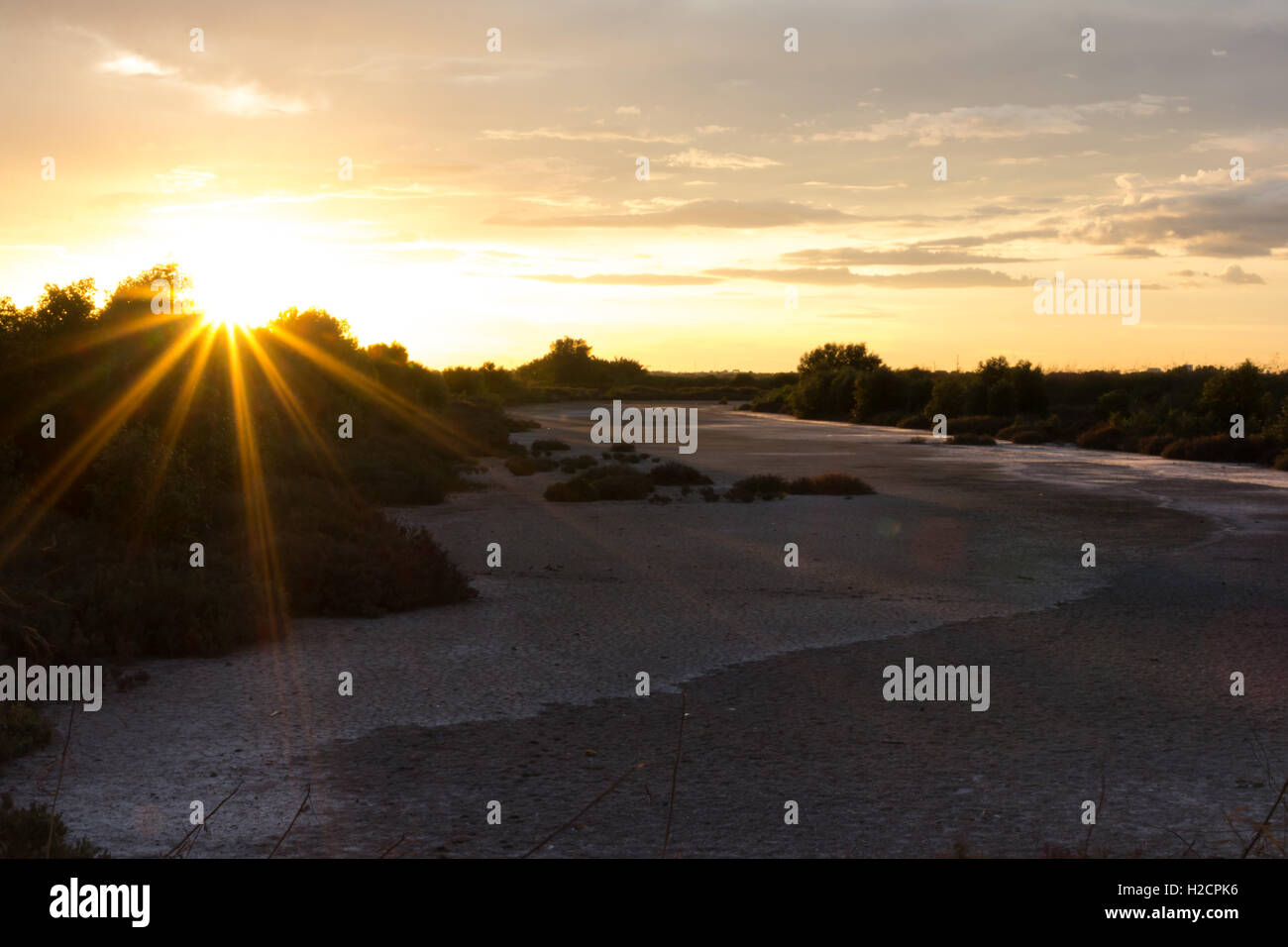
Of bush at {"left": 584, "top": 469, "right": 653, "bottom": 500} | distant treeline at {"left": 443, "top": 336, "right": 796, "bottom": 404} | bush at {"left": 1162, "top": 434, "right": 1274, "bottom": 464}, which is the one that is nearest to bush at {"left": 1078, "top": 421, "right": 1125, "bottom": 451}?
bush at {"left": 1162, "top": 434, "right": 1274, "bottom": 464}

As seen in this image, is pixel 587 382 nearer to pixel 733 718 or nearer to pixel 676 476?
pixel 676 476

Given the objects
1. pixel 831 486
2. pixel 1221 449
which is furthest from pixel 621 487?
pixel 1221 449

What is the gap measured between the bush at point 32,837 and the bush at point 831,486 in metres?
25.2

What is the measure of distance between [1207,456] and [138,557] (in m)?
42.2

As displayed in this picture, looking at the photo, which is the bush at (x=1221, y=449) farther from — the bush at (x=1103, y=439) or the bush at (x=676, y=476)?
the bush at (x=676, y=476)

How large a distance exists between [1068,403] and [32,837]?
7534 centimetres

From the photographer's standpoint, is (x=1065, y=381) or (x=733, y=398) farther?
(x=733, y=398)

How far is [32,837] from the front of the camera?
5297 millimetres

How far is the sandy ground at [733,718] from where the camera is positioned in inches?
240

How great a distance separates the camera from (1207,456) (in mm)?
43219

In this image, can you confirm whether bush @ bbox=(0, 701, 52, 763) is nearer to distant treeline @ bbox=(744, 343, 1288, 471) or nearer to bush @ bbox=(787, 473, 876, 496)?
bush @ bbox=(787, 473, 876, 496)

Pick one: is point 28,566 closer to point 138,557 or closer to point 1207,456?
point 138,557

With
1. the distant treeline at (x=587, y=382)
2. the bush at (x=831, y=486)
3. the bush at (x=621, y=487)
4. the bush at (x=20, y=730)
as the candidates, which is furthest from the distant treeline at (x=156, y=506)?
the distant treeline at (x=587, y=382)
